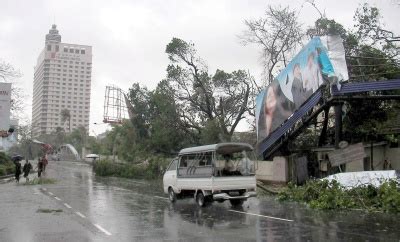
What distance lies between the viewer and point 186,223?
497 inches

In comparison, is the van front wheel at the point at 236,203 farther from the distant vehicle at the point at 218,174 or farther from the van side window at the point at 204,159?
the van side window at the point at 204,159

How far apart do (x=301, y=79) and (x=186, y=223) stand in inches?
615

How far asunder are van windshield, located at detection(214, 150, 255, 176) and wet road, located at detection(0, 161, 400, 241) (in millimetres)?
1313

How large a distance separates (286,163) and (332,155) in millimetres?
4884

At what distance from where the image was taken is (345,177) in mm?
17375

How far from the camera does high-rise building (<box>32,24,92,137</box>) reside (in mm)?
124125

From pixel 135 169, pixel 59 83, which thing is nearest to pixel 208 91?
pixel 135 169

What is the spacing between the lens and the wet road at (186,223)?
10320 millimetres

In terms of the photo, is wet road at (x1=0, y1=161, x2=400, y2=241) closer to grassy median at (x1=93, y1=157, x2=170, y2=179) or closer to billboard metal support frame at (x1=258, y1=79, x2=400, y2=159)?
billboard metal support frame at (x1=258, y1=79, x2=400, y2=159)

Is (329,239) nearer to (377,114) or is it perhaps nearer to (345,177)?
(345,177)

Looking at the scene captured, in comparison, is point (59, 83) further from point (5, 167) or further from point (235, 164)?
point (235, 164)

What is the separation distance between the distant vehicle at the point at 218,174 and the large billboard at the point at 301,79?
25.4ft

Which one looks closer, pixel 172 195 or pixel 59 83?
pixel 172 195

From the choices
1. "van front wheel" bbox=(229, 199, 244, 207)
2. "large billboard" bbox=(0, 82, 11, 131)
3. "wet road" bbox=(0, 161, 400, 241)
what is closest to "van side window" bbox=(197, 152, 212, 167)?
"wet road" bbox=(0, 161, 400, 241)
